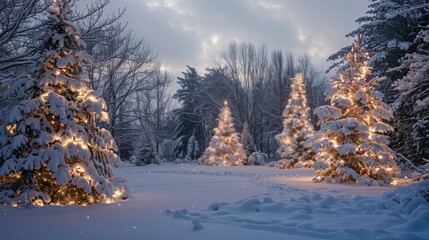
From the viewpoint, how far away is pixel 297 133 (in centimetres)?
2478

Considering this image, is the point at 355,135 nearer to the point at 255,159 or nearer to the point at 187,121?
the point at 255,159

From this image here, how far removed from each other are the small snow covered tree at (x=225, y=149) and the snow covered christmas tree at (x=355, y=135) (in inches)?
549

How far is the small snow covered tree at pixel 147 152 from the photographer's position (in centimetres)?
2881

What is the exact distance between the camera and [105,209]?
7352 millimetres

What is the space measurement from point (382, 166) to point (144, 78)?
847 inches

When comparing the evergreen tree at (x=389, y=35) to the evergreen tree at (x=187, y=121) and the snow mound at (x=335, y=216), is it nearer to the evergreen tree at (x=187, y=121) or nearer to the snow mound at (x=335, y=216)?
the snow mound at (x=335, y=216)

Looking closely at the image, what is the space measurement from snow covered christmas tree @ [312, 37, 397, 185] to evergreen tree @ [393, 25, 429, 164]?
3.81 feet

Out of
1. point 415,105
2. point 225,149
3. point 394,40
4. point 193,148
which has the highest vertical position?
point 394,40

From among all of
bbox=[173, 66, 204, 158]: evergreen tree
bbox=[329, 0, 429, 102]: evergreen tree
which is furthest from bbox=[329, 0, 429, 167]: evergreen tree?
bbox=[173, 66, 204, 158]: evergreen tree

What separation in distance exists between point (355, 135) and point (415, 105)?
8.20ft

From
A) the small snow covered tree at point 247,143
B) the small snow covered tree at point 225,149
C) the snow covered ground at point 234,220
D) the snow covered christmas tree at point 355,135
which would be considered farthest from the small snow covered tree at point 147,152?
the snow covered ground at point 234,220

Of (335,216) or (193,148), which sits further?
(193,148)

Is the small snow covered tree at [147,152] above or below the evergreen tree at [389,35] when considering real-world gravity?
below

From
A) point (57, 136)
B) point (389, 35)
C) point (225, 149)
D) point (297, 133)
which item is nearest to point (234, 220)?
point (57, 136)
